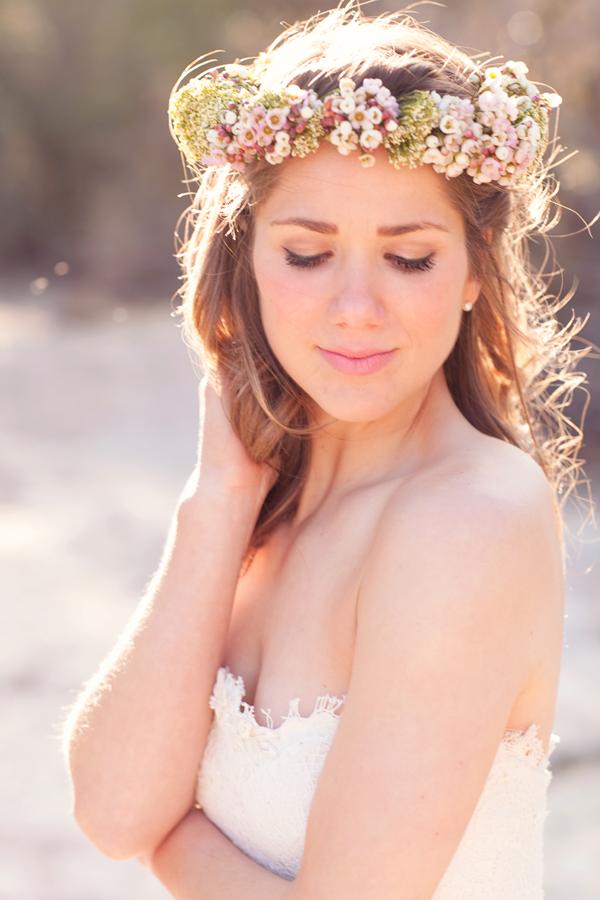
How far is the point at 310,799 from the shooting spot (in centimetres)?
213

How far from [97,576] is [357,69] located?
6435 mm

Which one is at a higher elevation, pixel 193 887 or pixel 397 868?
pixel 397 868

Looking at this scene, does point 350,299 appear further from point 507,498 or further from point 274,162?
point 507,498

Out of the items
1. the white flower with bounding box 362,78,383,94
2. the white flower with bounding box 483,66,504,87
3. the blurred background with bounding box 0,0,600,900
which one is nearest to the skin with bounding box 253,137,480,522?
the white flower with bounding box 362,78,383,94

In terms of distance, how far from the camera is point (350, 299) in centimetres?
214

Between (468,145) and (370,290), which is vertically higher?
(468,145)

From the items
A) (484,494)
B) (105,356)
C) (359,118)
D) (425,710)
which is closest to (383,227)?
(359,118)

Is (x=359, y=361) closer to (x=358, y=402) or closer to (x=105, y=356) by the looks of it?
(x=358, y=402)

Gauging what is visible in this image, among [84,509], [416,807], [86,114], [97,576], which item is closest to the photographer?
[416,807]

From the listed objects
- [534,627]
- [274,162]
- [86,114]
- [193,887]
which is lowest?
[193,887]

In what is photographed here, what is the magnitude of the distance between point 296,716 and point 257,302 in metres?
0.84

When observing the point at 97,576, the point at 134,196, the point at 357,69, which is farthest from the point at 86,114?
the point at 357,69

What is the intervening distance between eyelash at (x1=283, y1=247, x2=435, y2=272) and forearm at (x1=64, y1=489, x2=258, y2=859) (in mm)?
541

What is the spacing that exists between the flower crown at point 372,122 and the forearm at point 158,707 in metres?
0.71
